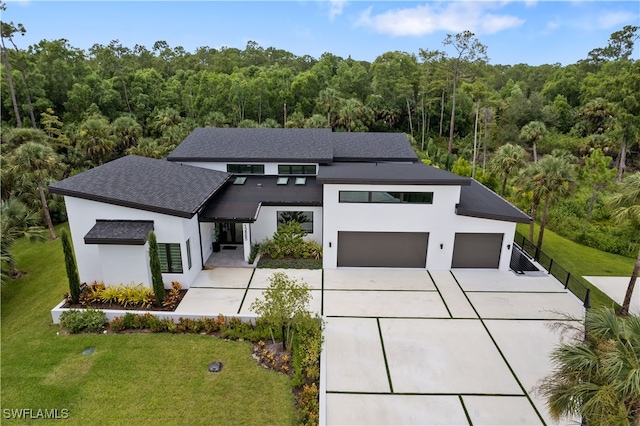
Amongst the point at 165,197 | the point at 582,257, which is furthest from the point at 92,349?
the point at 582,257

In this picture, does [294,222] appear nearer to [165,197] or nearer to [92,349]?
[165,197]

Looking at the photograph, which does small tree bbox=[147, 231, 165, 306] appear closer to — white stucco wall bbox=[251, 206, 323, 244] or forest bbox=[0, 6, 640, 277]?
white stucco wall bbox=[251, 206, 323, 244]

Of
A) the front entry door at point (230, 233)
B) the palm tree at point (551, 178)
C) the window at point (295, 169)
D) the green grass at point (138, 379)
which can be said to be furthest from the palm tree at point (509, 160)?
the green grass at point (138, 379)

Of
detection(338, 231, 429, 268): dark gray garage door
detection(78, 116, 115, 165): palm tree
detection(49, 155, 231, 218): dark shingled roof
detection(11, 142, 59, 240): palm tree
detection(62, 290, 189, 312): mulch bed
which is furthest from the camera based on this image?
detection(78, 116, 115, 165): palm tree

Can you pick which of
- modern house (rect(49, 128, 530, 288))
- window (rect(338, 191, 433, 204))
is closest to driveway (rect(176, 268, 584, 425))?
modern house (rect(49, 128, 530, 288))

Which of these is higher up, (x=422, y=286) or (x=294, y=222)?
(x=294, y=222)

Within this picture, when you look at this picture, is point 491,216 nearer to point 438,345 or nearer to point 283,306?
point 438,345

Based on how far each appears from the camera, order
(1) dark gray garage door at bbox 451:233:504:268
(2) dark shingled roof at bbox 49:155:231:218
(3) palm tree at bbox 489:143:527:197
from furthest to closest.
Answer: (3) palm tree at bbox 489:143:527:197 → (1) dark gray garage door at bbox 451:233:504:268 → (2) dark shingled roof at bbox 49:155:231:218

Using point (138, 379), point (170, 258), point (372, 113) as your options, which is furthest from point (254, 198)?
point (372, 113)
